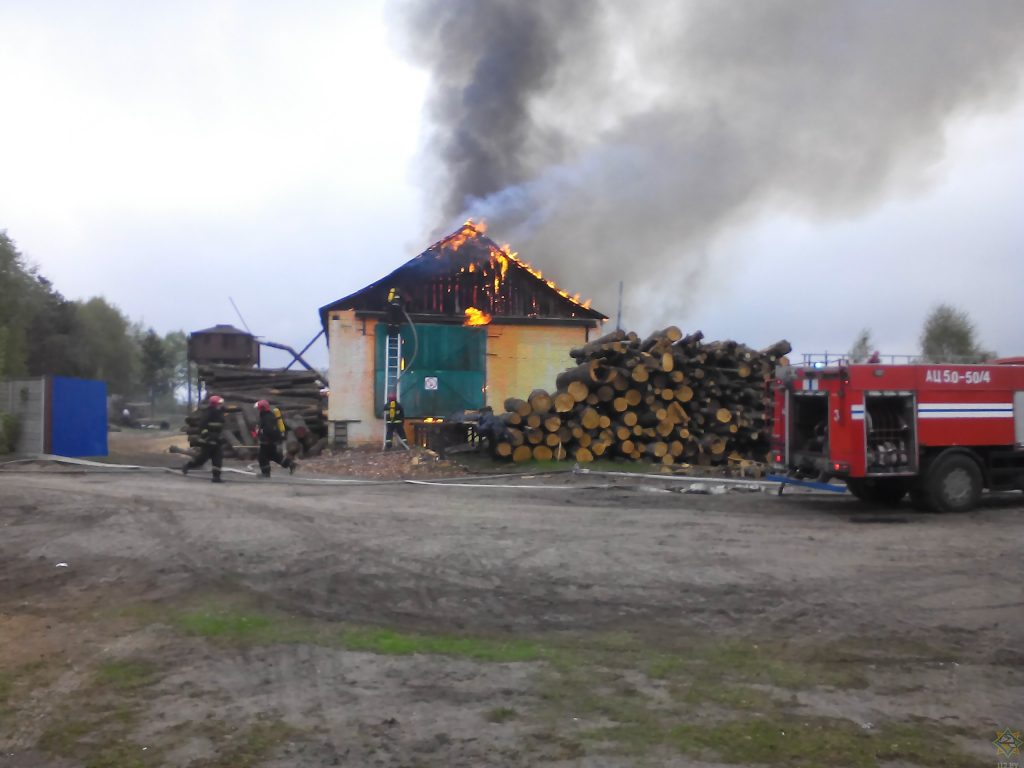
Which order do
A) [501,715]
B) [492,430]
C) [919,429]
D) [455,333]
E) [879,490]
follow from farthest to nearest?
[455,333], [492,430], [879,490], [919,429], [501,715]

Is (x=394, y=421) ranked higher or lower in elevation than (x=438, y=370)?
lower

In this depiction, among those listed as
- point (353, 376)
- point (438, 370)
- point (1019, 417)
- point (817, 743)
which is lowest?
point (817, 743)

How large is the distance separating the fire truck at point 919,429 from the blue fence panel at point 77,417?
17516 mm

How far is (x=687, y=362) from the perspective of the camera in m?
17.9

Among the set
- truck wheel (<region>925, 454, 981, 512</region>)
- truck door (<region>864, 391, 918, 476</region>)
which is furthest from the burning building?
truck wheel (<region>925, 454, 981, 512</region>)

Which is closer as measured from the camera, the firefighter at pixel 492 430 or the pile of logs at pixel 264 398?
the firefighter at pixel 492 430

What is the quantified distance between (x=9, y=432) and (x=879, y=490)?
19716 mm

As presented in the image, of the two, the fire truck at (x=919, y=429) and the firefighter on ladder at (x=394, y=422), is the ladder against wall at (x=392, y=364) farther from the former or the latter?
the fire truck at (x=919, y=429)

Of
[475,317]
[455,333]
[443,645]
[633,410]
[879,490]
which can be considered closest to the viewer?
[443,645]

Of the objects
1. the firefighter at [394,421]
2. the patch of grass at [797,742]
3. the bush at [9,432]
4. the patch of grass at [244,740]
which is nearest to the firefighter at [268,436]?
the firefighter at [394,421]

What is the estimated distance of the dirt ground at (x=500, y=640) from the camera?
13.3 ft

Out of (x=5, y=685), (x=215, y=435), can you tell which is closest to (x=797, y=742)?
(x=5, y=685)

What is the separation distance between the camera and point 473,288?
939 inches

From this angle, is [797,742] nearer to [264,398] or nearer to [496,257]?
[496,257]
